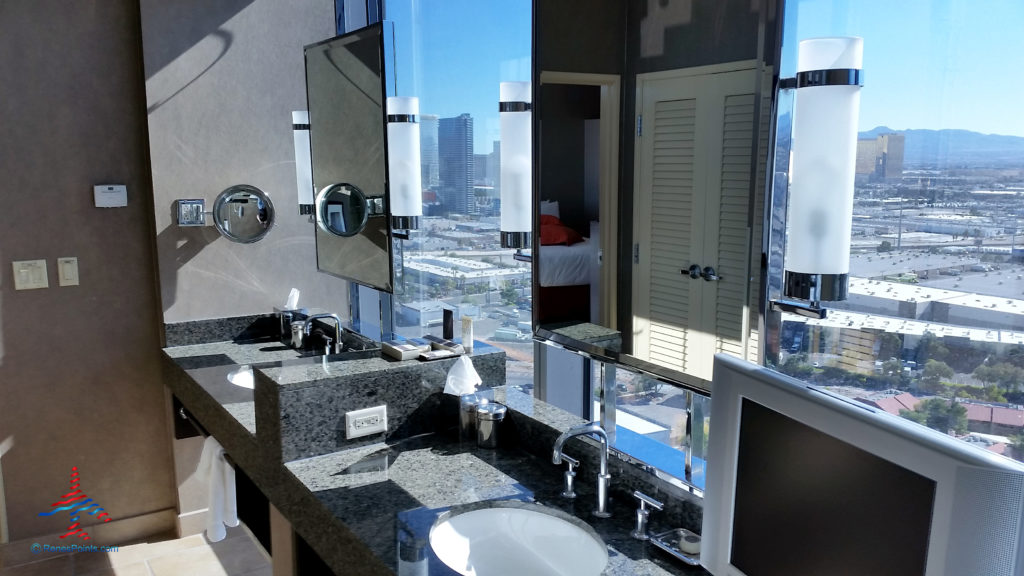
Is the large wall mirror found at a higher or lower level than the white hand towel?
higher

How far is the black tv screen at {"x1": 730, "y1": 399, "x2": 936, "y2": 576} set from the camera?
81cm

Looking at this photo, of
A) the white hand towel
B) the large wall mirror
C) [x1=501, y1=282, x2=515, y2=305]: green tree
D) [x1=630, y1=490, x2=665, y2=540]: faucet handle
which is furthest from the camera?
[x1=501, y1=282, x2=515, y2=305]: green tree

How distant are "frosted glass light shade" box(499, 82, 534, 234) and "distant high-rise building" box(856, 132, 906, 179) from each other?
2.73 ft

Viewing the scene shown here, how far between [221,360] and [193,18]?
135 cm

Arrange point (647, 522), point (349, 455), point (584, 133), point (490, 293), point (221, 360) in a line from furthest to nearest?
point (221, 360), point (490, 293), point (349, 455), point (584, 133), point (647, 522)

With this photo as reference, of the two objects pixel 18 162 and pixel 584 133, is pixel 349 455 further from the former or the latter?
pixel 18 162

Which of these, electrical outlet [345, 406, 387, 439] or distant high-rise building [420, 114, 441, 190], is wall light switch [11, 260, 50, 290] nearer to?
distant high-rise building [420, 114, 441, 190]

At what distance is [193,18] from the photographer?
118 inches

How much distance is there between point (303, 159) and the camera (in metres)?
3.14

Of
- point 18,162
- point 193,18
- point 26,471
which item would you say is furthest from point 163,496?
point 193,18

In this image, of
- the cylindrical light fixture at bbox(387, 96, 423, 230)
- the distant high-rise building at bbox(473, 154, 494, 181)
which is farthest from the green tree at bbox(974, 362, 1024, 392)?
the cylindrical light fixture at bbox(387, 96, 423, 230)

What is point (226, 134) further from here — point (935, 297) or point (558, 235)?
point (935, 297)

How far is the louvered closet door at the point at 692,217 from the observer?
1452 millimetres

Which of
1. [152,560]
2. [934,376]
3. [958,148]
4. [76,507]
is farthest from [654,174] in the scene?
[76,507]
